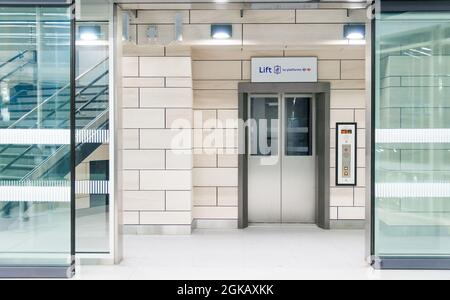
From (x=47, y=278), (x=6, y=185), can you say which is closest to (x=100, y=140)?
(x=6, y=185)

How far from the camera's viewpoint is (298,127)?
9516 mm

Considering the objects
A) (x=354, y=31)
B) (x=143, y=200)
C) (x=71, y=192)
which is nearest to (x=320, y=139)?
(x=354, y=31)

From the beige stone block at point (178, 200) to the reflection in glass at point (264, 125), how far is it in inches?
61.0

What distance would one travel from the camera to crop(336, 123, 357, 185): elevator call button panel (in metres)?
9.02

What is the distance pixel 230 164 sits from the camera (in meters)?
9.12

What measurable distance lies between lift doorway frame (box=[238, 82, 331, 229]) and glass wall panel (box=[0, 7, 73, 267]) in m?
3.86

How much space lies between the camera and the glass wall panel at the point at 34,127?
18.6 feet

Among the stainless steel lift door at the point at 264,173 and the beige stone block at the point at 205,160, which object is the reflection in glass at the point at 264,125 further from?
the beige stone block at the point at 205,160

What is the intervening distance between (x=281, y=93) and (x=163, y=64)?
7.22 feet

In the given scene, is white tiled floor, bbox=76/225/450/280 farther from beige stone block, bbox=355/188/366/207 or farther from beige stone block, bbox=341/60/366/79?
beige stone block, bbox=341/60/366/79

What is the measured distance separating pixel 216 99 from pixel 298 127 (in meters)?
1.58

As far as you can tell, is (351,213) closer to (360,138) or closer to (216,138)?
(360,138)

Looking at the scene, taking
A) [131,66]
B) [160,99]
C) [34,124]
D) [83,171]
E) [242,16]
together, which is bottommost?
[83,171]
